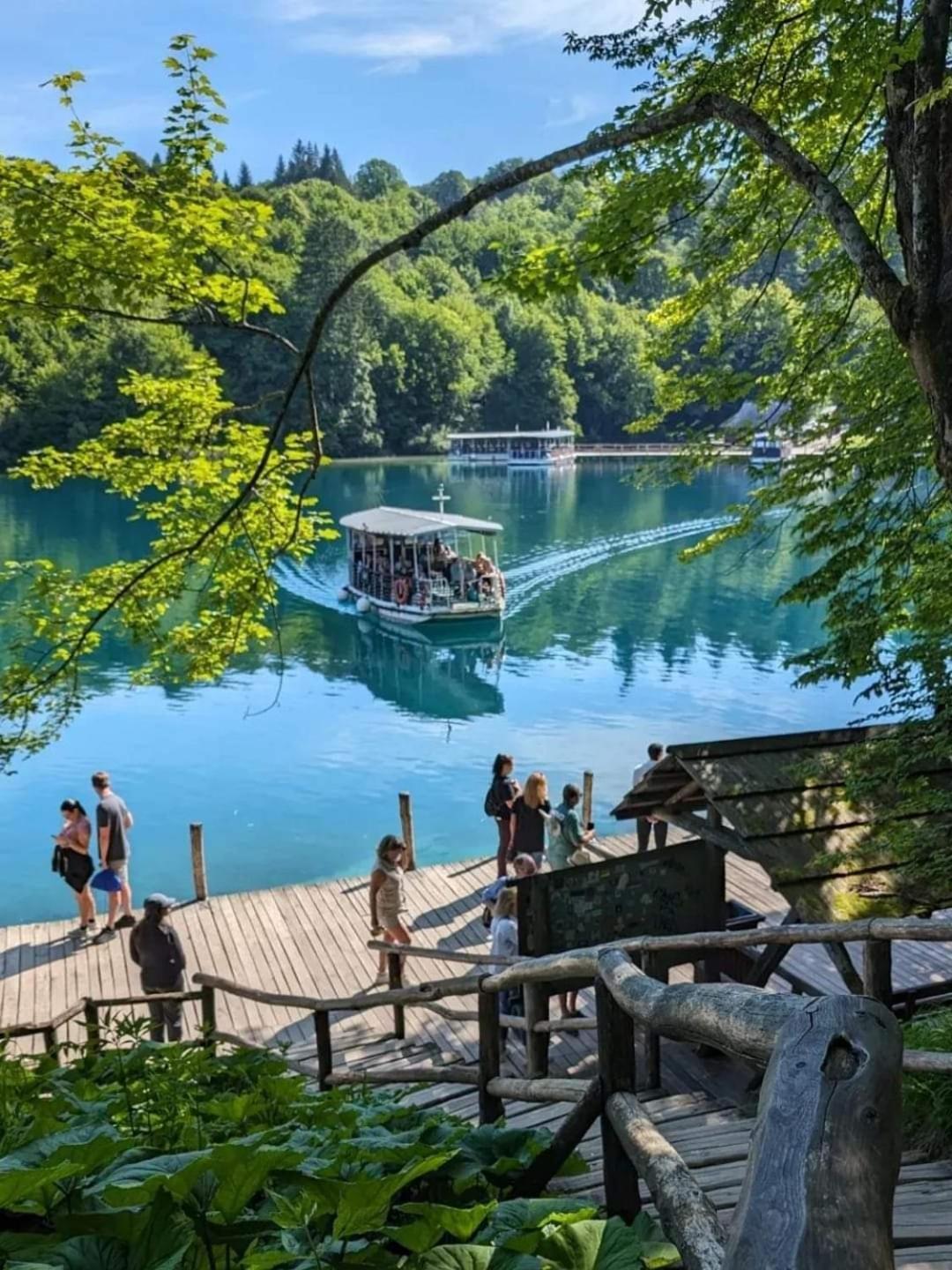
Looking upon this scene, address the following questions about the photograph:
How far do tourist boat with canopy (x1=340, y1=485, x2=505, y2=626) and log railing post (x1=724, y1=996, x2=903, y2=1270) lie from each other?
2624 centimetres

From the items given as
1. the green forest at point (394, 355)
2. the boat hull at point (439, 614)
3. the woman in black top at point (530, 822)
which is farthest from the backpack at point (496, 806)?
the green forest at point (394, 355)

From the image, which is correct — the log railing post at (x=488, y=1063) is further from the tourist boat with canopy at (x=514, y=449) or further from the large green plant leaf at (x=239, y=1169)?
the tourist boat with canopy at (x=514, y=449)

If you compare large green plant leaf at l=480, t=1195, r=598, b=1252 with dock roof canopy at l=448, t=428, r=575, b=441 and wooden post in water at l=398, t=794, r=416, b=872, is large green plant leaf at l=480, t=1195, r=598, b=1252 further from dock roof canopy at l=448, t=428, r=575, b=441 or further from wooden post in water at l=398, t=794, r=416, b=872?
dock roof canopy at l=448, t=428, r=575, b=441

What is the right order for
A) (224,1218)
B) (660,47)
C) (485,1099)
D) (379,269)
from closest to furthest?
(224,1218) < (485,1099) < (660,47) < (379,269)

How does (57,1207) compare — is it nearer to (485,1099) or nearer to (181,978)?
(485,1099)

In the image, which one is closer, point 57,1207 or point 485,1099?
point 57,1207

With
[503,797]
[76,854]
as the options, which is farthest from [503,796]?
[76,854]

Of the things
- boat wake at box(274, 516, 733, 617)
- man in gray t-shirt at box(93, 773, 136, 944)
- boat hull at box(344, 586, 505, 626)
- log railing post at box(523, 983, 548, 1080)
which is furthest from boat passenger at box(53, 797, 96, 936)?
boat wake at box(274, 516, 733, 617)

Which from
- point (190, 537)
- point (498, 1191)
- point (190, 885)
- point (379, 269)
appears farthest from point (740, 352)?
point (498, 1191)

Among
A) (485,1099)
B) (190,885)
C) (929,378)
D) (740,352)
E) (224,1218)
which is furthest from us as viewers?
(740,352)

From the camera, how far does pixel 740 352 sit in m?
61.7

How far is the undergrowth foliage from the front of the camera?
1.62 m

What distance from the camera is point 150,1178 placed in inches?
71.0

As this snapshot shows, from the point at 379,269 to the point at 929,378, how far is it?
87315 millimetres
